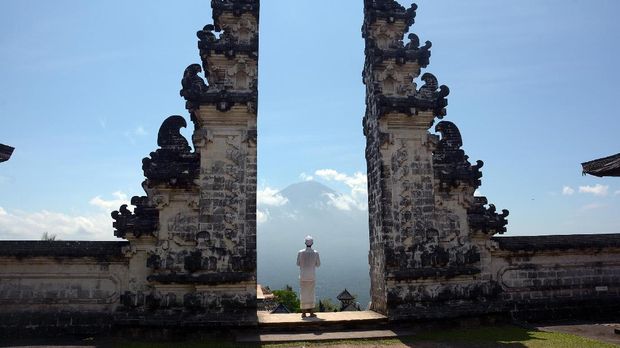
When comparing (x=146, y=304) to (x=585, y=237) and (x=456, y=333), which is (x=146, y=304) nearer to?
(x=456, y=333)

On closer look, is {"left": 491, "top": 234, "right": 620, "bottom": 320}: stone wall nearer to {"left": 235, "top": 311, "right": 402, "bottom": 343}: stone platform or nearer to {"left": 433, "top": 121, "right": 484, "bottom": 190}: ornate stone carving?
{"left": 433, "top": 121, "right": 484, "bottom": 190}: ornate stone carving

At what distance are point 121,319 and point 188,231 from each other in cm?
246

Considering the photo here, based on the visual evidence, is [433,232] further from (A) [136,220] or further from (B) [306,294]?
(A) [136,220]

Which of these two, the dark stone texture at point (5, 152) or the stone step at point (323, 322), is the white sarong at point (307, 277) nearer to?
the stone step at point (323, 322)

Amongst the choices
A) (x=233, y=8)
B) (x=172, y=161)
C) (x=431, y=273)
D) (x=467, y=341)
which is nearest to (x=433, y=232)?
(x=431, y=273)

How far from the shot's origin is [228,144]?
1134 centimetres

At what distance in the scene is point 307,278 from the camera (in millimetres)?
11219

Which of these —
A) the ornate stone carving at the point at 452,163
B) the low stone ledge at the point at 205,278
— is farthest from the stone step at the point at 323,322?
the ornate stone carving at the point at 452,163

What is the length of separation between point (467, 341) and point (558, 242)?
4684mm

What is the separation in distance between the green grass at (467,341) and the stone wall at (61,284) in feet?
4.58

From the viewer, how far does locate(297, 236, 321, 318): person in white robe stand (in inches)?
439

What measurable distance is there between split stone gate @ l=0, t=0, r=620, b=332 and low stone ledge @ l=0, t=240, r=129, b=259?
0.02 meters

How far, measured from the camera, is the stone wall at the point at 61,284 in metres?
10.3

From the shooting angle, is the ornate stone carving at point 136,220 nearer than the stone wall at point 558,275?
Yes
